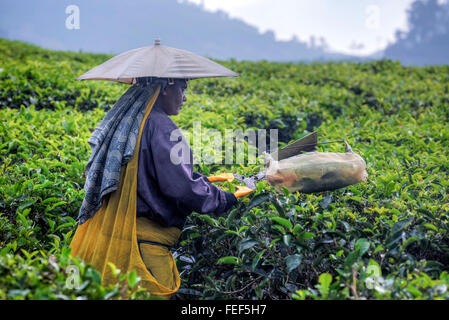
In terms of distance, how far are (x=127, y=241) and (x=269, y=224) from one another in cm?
80

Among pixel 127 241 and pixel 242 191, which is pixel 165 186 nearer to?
pixel 127 241

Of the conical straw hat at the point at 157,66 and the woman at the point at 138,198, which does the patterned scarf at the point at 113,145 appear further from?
the conical straw hat at the point at 157,66

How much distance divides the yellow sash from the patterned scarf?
4 cm

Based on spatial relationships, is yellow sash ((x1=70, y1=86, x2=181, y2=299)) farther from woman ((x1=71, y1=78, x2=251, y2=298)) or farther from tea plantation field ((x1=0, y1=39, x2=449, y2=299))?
tea plantation field ((x1=0, y1=39, x2=449, y2=299))

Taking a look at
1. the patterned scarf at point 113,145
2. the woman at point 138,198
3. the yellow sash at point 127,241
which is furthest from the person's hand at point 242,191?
the patterned scarf at point 113,145

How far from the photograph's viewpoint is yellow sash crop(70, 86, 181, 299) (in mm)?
2215

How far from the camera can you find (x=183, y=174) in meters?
2.21

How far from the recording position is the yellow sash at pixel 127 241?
2215mm

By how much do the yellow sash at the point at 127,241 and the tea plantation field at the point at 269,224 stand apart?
0.70 feet

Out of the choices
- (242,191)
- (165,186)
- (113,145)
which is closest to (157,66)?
(113,145)

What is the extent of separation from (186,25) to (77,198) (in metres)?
83.9

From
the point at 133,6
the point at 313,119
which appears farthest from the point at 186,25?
the point at 313,119

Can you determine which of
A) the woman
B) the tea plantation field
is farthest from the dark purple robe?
the tea plantation field

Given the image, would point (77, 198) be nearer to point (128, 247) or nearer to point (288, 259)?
point (128, 247)
